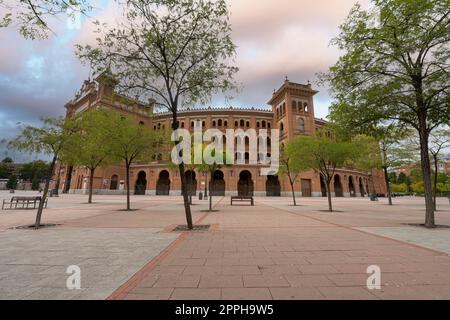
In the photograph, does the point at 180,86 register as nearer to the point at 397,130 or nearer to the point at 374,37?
the point at 374,37

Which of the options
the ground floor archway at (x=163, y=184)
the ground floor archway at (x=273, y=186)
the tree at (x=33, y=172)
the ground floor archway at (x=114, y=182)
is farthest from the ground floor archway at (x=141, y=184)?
the tree at (x=33, y=172)

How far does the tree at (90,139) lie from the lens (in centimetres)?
1185

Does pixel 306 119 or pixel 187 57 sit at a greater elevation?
pixel 306 119

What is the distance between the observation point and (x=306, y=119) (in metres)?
54.8

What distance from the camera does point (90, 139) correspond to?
14.6 metres

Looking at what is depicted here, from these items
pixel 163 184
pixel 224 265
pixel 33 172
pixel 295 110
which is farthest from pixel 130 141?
pixel 33 172

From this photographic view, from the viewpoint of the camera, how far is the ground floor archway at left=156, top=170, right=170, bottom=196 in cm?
5572

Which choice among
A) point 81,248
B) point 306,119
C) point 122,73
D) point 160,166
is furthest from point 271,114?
point 81,248

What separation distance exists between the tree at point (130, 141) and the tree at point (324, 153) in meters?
11.7

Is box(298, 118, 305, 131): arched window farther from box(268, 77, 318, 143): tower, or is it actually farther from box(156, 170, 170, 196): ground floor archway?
box(156, 170, 170, 196): ground floor archway

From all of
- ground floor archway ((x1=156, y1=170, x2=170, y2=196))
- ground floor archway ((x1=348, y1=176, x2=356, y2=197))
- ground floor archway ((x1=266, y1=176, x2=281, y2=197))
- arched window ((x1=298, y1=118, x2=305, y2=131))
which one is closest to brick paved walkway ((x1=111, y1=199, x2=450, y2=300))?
ground floor archway ((x1=266, y1=176, x2=281, y2=197))

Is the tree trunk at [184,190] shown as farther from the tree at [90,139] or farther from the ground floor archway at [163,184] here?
the ground floor archway at [163,184]

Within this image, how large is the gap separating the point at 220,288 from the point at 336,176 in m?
58.3

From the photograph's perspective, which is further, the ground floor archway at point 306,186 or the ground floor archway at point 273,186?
the ground floor archway at point 273,186
